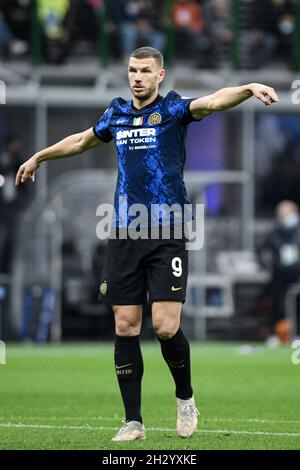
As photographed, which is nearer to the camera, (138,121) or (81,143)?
→ (138,121)

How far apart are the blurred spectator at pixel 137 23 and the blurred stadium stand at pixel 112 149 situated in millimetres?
27

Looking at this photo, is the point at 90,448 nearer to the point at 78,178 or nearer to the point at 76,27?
the point at 78,178

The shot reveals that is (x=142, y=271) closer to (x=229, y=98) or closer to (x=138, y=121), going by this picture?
(x=138, y=121)

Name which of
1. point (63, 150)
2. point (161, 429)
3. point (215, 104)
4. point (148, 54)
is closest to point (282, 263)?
point (161, 429)

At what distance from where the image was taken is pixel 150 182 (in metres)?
8.68

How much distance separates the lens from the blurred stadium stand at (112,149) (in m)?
23.0

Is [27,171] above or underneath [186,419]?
above

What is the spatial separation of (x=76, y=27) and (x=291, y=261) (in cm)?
639

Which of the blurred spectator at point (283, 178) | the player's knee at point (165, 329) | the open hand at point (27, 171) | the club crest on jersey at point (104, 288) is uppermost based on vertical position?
the blurred spectator at point (283, 178)

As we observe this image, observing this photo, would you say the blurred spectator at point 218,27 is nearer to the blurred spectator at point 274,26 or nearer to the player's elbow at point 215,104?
the blurred spectator at point 274,26

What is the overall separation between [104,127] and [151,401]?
363cm

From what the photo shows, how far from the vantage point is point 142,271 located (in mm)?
8758

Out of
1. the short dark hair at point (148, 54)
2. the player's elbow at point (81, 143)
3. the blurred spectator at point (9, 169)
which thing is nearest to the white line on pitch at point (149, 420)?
the player's elbow at point (81, 143)

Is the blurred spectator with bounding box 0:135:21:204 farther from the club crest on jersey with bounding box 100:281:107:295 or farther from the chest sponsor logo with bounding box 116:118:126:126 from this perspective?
the club crest on jersey with bounding box 100:281:107:295
